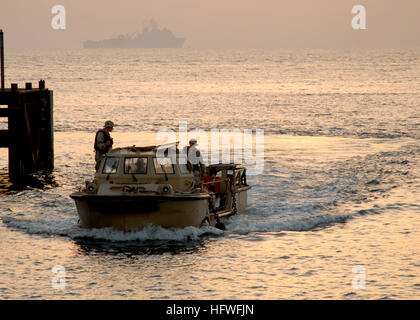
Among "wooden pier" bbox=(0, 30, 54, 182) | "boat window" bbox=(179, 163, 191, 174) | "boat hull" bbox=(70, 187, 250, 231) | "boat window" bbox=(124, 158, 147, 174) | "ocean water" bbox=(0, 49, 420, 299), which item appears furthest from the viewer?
"wooden pier" bbox=(0, 30, 54, 182)

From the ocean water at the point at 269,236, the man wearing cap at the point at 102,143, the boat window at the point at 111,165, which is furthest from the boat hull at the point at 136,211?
the man wearing cap at the point at 102,143

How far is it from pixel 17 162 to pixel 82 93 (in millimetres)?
63152

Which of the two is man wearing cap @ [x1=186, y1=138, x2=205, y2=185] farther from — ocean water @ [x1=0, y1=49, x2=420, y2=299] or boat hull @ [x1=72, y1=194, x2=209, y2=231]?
ocean water @ [x1=0, y1=49, x2=420, y2=299]

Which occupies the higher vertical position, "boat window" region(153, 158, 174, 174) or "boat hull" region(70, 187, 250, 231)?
"boat window" region(153, 158, 174, 174)

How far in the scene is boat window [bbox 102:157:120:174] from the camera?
22.2m

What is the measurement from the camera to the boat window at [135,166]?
2211cm

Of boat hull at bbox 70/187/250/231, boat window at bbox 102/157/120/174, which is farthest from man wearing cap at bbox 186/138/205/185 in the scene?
boat window at bbox 102/157/120/174

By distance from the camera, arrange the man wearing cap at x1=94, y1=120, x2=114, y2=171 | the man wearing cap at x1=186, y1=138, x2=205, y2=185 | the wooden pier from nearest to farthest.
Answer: the man wearing cap at x1=186, y1=138, x2=205, y2=185, the man wearing cap at x1=94, y1=120, x2=114, y2=171, the wooden pier

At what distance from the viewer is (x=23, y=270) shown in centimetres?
1980

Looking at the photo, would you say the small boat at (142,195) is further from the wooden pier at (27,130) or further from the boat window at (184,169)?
the wooden pier at (27,130)

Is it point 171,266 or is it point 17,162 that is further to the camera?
point 17,162

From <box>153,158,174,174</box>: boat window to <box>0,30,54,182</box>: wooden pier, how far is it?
12.7 metres
